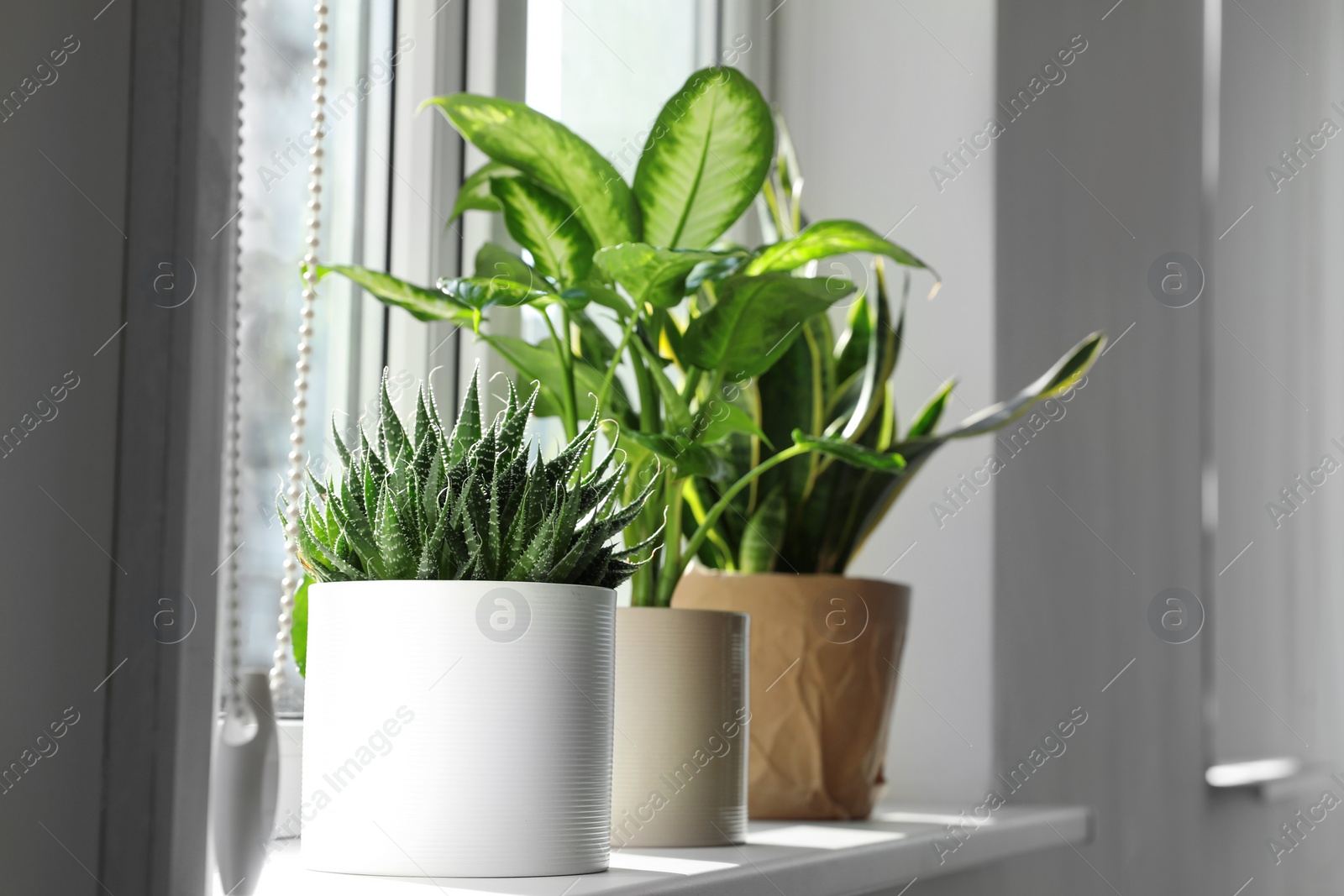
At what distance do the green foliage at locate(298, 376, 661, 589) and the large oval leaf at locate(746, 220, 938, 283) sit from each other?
0.18 meters

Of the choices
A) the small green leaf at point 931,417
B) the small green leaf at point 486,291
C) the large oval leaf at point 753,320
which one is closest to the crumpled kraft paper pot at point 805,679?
the small green leaf at point 931,417

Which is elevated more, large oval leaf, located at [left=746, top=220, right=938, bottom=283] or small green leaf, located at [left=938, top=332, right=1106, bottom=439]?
large oval leaf, located at [left=746, top=220, right=938, bottom=283]

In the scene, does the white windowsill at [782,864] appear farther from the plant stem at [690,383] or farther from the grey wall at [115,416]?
the plant stem at [690,383]

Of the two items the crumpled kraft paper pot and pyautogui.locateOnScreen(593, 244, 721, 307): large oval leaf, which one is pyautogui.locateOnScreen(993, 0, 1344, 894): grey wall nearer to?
the crumpled kraft paper pot

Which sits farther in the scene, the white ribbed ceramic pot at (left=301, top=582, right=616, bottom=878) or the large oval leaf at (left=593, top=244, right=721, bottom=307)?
the large oval leaf at (left=593, top=244, right=721, bottom=307)

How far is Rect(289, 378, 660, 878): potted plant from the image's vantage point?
52 cm

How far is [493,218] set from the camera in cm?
100

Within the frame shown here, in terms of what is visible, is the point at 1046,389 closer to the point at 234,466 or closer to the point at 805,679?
the point at 805,679

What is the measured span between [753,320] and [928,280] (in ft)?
1.95

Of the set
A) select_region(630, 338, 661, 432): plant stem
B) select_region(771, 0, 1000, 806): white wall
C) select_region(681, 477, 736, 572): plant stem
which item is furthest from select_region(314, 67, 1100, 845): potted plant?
select_region(771, 0, 1000, 806): white wall

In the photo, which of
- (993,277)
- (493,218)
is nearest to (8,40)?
(493,218)

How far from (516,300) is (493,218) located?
0.39 meters

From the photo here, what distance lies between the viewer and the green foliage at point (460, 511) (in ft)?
1.80

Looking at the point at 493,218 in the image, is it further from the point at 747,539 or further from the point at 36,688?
the point at 36,688
